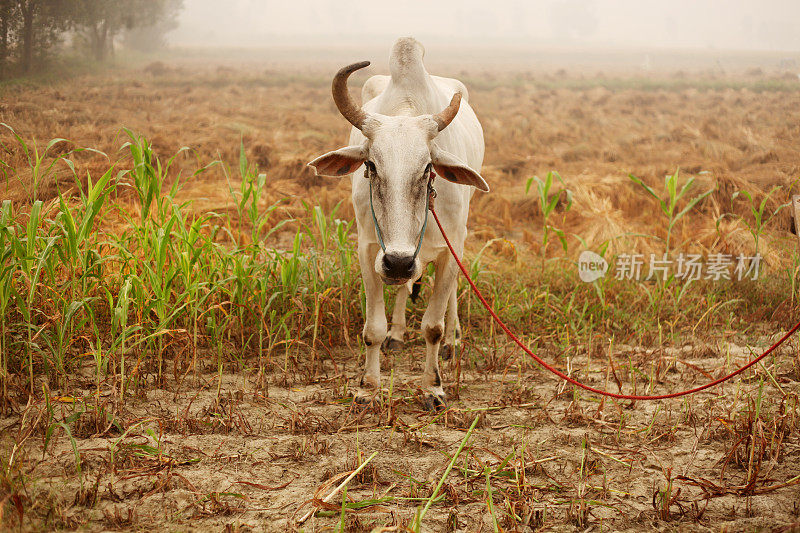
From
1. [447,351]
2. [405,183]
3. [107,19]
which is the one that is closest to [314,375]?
[447,351]

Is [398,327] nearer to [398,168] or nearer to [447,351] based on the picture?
[447,351]

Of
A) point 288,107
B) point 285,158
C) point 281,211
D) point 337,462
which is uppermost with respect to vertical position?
point 288,107

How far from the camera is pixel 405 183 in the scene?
273 centimetres

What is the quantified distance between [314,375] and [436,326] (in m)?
0.77

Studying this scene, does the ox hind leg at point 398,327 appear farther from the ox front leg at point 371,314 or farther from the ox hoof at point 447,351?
the ox front leg at point 371,314

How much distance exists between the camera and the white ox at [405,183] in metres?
2.74

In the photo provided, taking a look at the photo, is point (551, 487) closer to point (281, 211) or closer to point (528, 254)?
point (528, 254)

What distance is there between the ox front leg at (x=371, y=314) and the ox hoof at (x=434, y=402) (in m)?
0.26

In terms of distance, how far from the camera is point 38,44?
4.47 metres

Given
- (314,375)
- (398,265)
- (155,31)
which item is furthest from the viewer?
(155,31)

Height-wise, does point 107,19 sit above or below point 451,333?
above

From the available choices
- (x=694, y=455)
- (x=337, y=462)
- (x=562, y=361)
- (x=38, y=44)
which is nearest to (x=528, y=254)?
(x=562, y=361)

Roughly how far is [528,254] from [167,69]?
221 inches

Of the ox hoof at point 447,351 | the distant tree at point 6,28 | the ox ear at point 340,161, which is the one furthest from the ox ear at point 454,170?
the distant tree at point 6,28
